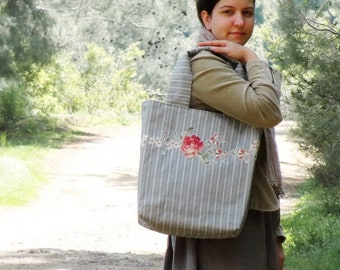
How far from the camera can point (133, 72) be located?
41.8m

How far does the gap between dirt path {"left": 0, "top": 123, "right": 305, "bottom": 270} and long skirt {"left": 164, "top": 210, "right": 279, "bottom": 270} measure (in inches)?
237

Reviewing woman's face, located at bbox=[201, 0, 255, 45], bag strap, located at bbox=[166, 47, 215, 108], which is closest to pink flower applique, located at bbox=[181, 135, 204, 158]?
bag strap, located at bbox=[166, 47, 215, 108]

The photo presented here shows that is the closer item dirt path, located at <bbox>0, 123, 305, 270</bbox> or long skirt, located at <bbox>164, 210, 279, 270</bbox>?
long skirt, located at <bbox>164, 210, 279, 270</bbox>

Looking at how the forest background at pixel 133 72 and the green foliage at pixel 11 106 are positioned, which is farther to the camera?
the green foliage at pixel 11 106

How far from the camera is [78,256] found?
404 inches

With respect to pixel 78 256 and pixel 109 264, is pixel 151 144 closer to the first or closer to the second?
pixel 109 264

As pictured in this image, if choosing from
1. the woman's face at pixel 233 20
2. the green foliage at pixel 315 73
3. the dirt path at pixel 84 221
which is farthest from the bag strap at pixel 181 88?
the green foliage at pixel 315 73

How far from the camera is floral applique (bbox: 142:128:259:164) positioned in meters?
3.07

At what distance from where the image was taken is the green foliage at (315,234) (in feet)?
29.2

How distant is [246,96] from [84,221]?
10932 mm

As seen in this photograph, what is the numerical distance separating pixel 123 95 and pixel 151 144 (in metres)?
38.8

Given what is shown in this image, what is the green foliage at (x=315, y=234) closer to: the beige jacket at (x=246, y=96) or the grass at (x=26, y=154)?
the grass at (x=26, y=154)

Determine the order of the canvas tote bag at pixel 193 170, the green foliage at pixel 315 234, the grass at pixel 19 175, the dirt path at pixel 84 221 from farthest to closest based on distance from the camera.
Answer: the grass at pixel 19 175 < the dirt path at pixel 84 221 < the green foliage at pixel 315 234 < the canvas tote bag at pixel 193 170

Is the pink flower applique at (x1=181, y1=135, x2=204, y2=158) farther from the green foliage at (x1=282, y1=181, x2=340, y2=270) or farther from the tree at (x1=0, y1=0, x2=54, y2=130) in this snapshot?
the tree at (x1=0, y1=0, x2=54, y2=130)
